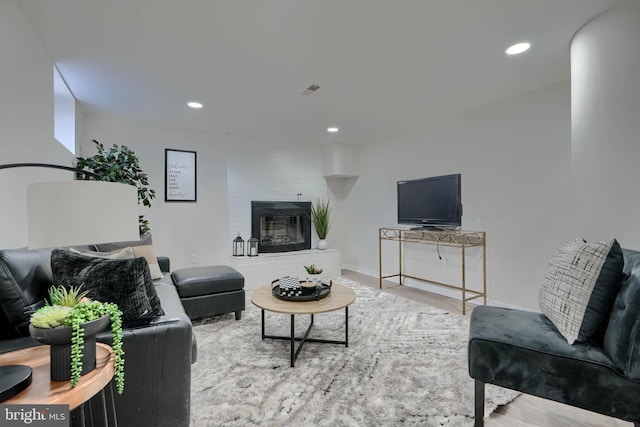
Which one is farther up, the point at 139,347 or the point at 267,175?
the point at 267,175

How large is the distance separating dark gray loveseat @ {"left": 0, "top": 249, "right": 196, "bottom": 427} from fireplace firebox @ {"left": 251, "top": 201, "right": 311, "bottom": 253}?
3.52 meters

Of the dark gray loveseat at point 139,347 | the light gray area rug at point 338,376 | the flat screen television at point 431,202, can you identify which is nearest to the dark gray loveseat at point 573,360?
the light gray area rug at point 338,376

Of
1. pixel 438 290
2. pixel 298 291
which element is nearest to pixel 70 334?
pixel 298 291

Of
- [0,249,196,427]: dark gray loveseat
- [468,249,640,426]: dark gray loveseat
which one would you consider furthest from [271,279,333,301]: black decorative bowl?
[468,249,640,426]: dark gray loveseat

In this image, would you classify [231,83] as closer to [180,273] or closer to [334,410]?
[180,273]

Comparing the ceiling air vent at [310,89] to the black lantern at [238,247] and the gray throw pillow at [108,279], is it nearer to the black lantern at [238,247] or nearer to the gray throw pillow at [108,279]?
the gray throw pillow at [108,279]

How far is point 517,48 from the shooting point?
2.28m

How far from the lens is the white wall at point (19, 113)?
1743 millimetres

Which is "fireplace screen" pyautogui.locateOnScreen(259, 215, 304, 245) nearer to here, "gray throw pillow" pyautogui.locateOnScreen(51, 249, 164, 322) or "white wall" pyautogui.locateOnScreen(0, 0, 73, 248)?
"white wall" pyautogui.locateOnScreen(0, 0, 73, 248)

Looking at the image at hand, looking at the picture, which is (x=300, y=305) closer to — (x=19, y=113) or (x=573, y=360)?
(x=573, y=360)

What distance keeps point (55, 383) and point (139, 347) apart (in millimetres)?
440

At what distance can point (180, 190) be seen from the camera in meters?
4.42

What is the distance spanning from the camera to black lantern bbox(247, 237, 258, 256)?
466 cm

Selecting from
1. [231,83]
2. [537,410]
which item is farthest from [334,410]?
[231,83]
